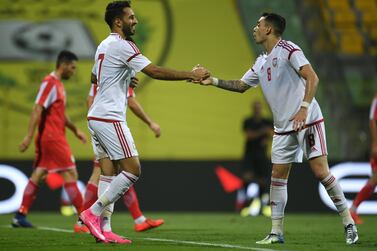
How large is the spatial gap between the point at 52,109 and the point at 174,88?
7954 millimetres

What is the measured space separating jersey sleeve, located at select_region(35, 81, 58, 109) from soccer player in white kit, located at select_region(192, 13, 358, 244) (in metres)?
3.24

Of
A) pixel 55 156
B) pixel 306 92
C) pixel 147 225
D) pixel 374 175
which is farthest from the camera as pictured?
pixel 374 175

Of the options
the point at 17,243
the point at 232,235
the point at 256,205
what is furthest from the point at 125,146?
the point at 256,205

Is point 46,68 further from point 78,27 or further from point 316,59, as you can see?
point 316,59

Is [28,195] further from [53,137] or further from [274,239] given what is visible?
[274,239]

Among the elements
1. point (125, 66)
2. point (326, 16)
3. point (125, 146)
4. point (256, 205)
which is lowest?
point (256, 205)

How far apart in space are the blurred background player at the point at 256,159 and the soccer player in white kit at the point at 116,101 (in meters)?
8.49

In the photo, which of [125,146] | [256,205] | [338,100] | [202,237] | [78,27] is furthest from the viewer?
[78,27]

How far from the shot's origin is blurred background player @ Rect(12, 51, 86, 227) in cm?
1155

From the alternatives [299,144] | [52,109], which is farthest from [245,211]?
[299,144]

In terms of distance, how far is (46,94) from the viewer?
1154cm

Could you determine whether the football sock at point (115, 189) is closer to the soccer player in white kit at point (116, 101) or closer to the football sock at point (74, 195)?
the soccer player in white kit at point (116, 101)

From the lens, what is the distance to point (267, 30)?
348 inches

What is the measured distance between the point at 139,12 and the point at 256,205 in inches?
229
